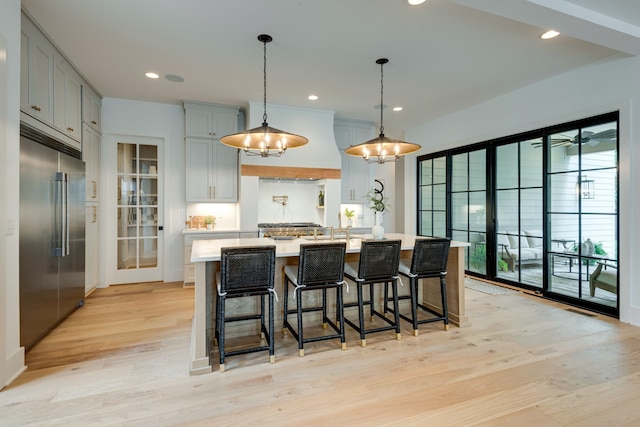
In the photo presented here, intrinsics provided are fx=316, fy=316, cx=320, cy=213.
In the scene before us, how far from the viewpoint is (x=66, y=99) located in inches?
140

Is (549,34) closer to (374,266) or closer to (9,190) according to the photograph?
(374,266)

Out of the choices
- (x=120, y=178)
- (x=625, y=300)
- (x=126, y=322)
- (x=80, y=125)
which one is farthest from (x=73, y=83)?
(x=625, y=300)

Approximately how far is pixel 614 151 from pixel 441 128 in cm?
270

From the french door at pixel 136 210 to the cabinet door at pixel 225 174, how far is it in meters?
0.89

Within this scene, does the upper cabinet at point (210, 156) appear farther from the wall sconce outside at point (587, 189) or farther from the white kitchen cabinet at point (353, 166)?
the wall sconce outside at point (587, 189)

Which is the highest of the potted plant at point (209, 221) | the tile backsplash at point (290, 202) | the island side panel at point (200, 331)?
the tile backsplash at point (290, 202)

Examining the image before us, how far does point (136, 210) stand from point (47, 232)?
228cm

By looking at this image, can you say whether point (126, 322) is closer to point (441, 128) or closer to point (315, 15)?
point (315, 15)

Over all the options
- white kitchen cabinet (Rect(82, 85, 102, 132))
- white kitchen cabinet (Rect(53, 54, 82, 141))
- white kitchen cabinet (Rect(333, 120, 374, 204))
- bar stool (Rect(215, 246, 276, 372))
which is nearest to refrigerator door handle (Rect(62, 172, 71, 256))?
white kitchen cabinet (Rect(53, 54, 82, 141))

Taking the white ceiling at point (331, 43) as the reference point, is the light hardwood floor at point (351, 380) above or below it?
below

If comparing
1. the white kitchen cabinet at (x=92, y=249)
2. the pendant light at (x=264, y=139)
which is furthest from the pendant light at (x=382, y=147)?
the white kitchen cabinet at (x=92, y=249)

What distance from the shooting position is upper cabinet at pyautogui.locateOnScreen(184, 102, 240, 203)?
5.03 metres

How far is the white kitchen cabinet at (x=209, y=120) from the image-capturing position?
5.01 meters

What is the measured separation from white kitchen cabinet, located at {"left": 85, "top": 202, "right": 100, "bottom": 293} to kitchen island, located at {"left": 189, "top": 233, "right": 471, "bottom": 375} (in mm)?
2229
